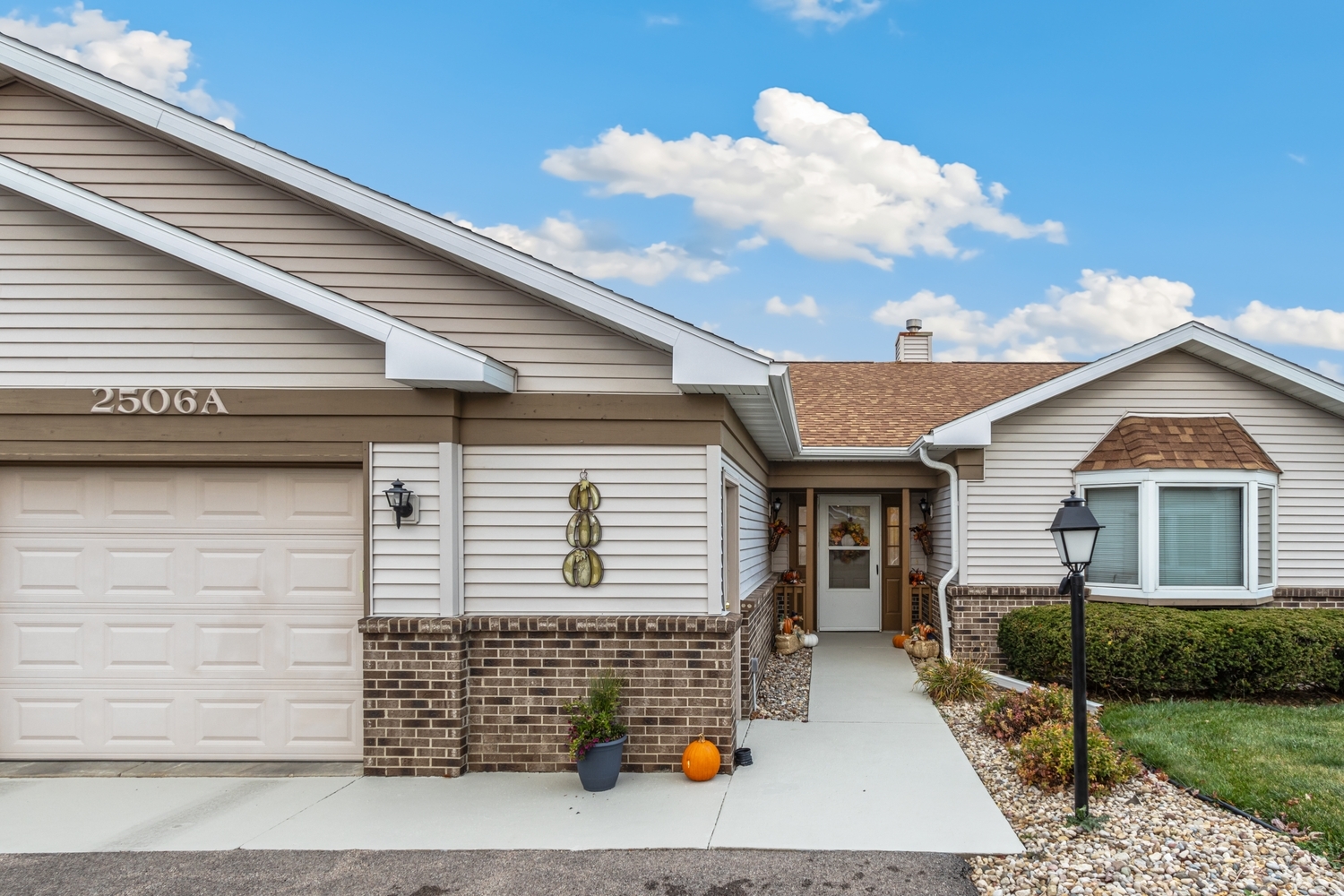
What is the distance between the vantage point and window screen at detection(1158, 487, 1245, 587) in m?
8.44

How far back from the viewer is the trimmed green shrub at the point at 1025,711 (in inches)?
239

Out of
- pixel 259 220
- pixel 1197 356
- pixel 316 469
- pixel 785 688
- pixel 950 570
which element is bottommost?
pixel 785 688

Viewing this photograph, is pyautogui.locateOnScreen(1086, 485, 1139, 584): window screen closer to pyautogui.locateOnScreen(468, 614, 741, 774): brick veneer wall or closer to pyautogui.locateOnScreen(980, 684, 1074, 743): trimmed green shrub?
pyautogui.locateOnScreen(980, 684, 1074, 743): trimmed green shrub

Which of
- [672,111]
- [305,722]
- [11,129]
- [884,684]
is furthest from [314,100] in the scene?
[884,684]

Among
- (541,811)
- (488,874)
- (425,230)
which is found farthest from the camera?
(425,230)

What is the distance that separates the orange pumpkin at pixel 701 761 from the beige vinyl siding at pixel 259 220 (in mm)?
3146

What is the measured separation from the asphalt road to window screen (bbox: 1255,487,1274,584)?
22.7 feet

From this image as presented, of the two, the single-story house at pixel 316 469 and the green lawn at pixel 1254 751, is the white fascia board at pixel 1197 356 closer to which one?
the green lawn at pixel 1254 751

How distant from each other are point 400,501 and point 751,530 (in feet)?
15.2

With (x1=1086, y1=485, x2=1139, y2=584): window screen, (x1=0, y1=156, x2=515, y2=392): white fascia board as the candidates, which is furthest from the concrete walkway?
(x1=1086, y1=485, x2=1139, y2=584): window screen

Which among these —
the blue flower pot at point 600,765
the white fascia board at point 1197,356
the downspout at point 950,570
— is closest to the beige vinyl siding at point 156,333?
the blue flower pot at point 600,765

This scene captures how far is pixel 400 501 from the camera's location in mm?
5383

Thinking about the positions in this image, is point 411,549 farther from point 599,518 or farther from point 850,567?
point 850,567

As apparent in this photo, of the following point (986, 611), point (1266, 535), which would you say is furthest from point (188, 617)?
point (1266, 535)
